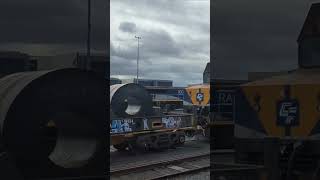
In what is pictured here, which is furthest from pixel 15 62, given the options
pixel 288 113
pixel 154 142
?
pixel 154 142

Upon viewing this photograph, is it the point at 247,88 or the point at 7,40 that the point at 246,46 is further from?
the point at 7,40

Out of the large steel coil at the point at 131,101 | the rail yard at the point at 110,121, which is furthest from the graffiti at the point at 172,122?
the rail yard at the point at 110,121

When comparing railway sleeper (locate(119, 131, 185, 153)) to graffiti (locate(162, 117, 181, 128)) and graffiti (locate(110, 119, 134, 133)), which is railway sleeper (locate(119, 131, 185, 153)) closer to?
graffiti (locate(162, 117, 181, 128))

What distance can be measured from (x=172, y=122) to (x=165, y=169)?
112 inches

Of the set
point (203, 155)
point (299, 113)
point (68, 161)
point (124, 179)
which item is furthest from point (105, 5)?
point (203, 155)

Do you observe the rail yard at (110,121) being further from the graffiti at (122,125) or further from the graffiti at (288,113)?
the graffiti at (122,125)

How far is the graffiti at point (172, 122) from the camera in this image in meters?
8.12

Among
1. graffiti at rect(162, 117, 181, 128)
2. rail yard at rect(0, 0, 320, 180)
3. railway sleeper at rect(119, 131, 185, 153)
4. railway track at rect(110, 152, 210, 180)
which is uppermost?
rail yard at rect(0, 0, 320, 180)

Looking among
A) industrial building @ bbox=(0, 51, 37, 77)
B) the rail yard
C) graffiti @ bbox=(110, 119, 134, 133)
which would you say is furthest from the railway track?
industrial building @ bbox=(0, 51, 37, 77)

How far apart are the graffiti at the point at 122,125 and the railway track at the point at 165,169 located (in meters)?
0.58

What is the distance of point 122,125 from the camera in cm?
596

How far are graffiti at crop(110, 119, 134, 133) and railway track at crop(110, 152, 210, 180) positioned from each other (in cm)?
58

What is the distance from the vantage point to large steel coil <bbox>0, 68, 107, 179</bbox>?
1.68m

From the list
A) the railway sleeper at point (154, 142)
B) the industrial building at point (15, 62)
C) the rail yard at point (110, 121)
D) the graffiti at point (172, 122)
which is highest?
the industrial building at point (15, 62)
